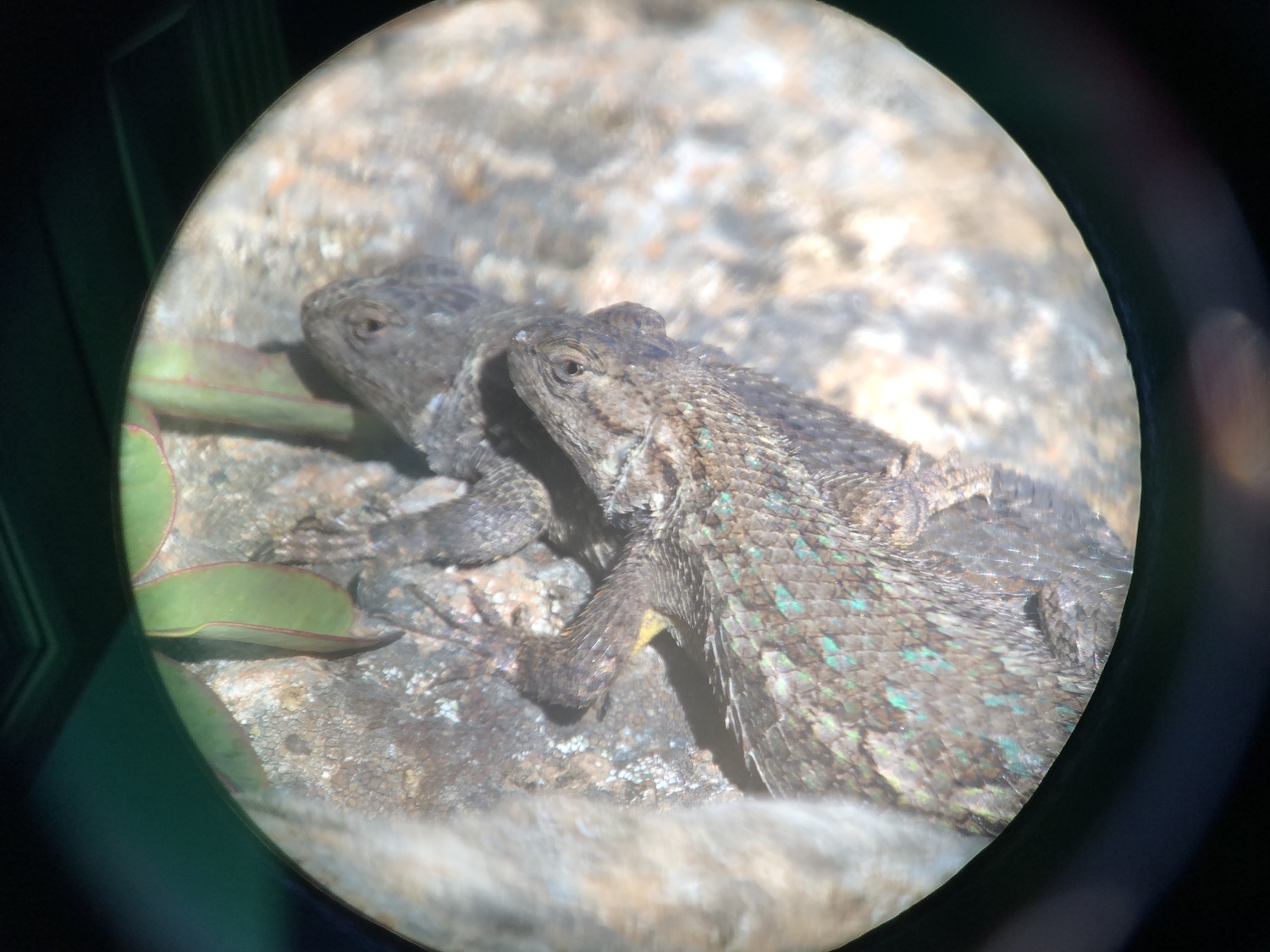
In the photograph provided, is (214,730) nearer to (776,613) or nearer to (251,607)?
(251,607)

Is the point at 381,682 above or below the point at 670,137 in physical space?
below

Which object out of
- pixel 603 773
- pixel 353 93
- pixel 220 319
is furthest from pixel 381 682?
pixel 353 93

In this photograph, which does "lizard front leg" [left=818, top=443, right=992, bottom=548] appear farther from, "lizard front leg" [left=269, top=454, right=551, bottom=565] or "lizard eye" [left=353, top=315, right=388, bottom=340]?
"lizard eye" [left=353, top=315, right=388, bottom=340]

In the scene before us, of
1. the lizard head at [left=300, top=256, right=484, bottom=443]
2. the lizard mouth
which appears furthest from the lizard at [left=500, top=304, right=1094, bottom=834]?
the lizard head at [left=300, top=256, right=484, bottom=443]

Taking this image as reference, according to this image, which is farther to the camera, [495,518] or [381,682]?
[495,518]

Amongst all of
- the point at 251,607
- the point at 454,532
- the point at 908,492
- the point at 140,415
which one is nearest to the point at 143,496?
the point at 140,415

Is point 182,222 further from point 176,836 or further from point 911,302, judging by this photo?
point 911,302

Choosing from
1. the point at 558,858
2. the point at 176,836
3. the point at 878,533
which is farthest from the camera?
the point at 878,533
